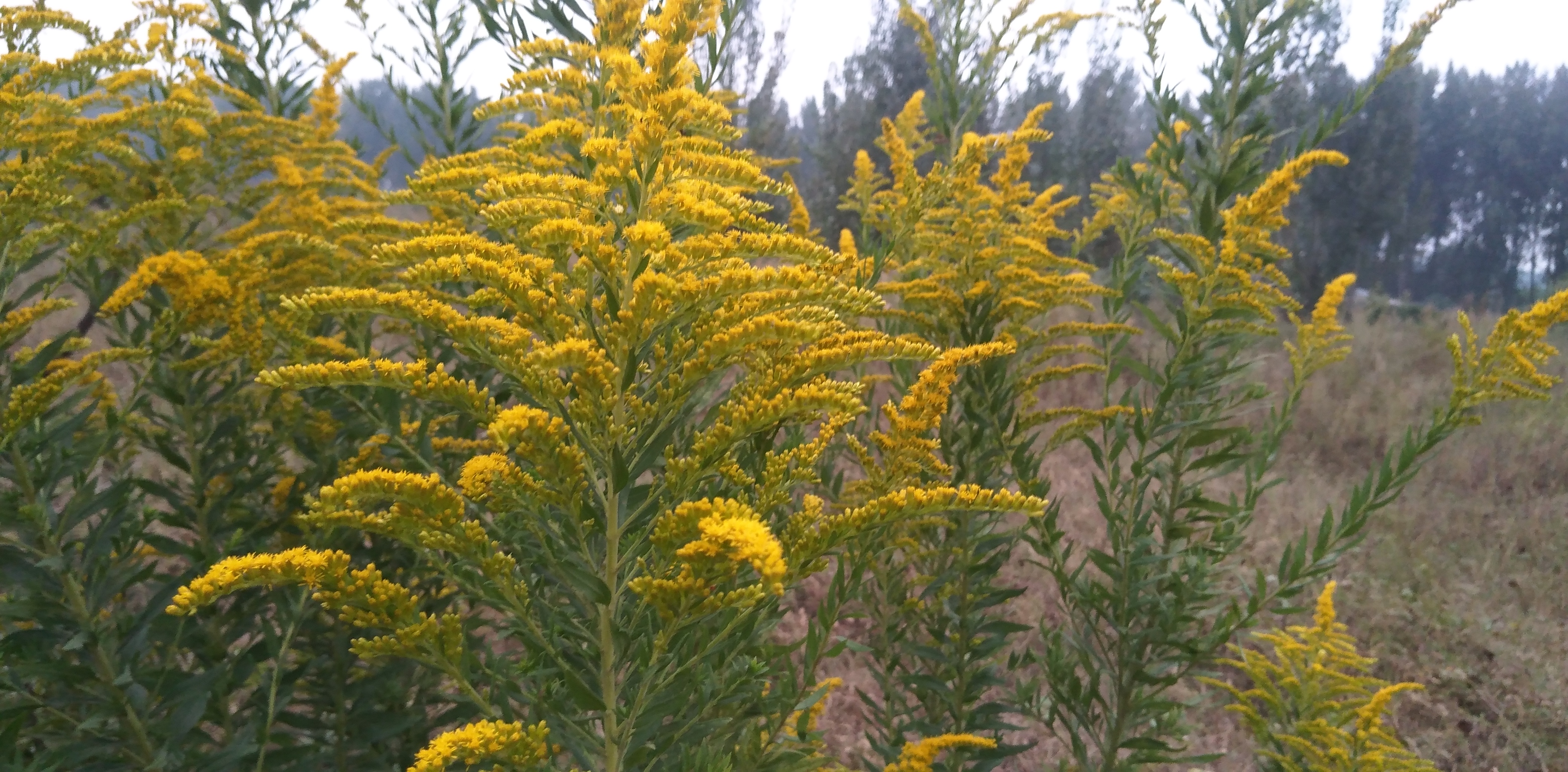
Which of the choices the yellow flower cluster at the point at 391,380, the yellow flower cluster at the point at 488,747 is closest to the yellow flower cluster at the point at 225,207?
the yellow flower cluster at the point at 391,380

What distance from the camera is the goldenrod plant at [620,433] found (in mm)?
1066

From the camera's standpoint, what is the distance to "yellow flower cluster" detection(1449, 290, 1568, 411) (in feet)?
6.45

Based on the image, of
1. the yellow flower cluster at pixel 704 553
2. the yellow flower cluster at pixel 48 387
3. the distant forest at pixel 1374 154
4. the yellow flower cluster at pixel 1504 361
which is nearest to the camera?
the yellow flower cluster at pixel 704 553

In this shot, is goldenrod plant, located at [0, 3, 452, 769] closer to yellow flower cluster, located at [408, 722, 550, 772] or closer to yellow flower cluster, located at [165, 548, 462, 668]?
yellow flower cluster, located at [165, 548, 462, 668]

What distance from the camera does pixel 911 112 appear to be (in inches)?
118

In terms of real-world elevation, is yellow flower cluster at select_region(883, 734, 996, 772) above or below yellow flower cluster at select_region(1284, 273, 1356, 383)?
below

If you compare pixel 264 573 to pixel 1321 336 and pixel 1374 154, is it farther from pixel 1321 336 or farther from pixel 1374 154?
pixel 1374 154

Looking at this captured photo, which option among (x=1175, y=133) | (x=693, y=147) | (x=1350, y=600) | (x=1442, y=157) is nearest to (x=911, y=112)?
(x=1175, y=133)

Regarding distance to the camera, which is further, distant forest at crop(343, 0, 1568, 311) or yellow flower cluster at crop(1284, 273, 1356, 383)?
distant forest at crop(343, 0, 1568, 311)

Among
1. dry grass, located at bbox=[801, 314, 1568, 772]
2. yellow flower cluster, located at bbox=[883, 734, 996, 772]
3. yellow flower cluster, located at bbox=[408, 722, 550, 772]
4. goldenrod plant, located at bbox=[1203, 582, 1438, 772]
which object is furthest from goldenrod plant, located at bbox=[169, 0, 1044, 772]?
dry grass, located at bbox=[801, 314, 1568, 772]

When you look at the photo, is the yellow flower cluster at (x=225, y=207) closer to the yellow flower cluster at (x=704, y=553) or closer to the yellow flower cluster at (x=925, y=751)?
the yellow flower cluster at (x=704, y=553)

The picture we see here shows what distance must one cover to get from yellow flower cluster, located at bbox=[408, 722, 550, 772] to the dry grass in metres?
2.11

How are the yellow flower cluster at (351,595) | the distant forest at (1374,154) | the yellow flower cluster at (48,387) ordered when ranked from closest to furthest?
the yellow flower cluster at (351,595) < the yellow flower cluster at (48,387) < the distant forest at (1374,154)

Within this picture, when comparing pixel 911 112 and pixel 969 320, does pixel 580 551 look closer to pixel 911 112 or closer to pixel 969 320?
pixel 969 320
